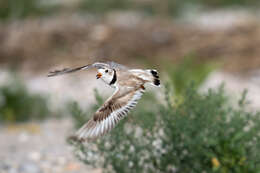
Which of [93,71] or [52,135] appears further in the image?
[93,71]

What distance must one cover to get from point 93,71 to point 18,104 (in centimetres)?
272

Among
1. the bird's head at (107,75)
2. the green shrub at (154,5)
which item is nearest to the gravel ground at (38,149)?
the bird's head at (107,75)

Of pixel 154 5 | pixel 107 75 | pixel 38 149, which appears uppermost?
pixel 107 75

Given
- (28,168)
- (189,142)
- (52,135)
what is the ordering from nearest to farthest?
(189,142) < (28,168) < (52,135)

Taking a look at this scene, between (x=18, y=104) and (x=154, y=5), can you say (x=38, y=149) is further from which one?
(x=154, y=5)

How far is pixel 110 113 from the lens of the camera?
223 centimetres

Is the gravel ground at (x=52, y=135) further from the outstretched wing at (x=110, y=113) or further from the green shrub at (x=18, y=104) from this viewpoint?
the outstretched wing at (x=110, y=113)

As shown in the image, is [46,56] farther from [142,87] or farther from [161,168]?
[142,87]

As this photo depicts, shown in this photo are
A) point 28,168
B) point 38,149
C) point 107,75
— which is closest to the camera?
point 107,75

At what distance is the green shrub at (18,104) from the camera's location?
5.89 meters

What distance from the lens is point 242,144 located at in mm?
2959

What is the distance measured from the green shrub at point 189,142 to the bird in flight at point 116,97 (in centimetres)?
75

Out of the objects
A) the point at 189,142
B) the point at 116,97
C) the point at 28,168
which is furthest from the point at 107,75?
the point at 28,168

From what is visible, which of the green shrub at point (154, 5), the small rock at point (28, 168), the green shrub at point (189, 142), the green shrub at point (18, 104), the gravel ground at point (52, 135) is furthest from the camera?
the green shrub at point (154, 5)
